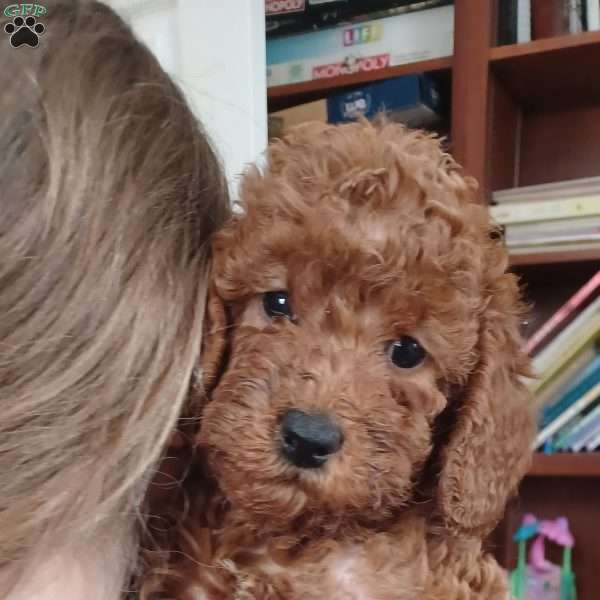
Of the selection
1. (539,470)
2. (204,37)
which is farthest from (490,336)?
(539,470)

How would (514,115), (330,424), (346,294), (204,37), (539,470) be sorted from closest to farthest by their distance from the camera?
(330,424), (346,294), (204,37), (539,470), (514,115)

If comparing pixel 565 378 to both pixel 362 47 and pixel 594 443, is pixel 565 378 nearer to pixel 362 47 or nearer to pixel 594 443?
pixel 594 443

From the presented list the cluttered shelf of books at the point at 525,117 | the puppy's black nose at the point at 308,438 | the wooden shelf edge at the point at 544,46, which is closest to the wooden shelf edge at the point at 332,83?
the cluttered shelf of books at the point at 525,117

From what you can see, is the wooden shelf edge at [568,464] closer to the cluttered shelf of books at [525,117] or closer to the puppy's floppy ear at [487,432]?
the cluttered shelf of books at [525,117]

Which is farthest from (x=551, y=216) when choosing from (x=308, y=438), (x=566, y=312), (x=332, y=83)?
(x=308, y=438)

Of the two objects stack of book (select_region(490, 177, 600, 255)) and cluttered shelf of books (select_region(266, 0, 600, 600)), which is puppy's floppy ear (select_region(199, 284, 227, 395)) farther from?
stack of book (select_region(490, 177, 600, 255))

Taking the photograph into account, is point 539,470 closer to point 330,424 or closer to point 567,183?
point 567,183
